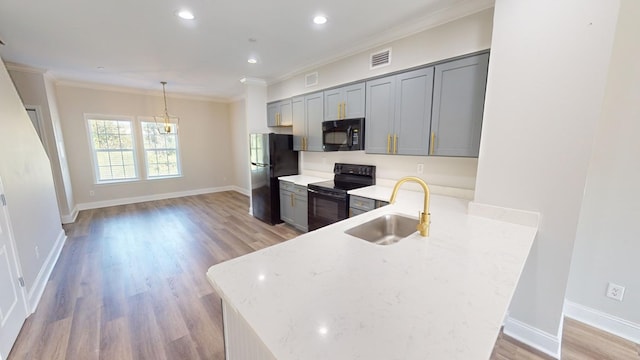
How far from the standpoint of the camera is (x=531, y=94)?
162cm

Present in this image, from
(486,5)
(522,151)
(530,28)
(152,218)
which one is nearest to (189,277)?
(152,218)

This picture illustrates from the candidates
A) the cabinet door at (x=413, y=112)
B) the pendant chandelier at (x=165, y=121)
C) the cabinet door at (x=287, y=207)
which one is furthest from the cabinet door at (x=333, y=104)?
the pendant chandelier at (x=165, y=121)

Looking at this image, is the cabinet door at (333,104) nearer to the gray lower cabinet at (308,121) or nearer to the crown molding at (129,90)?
the gray lower cabinet at (308,121)

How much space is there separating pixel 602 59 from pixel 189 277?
3859 millimetres

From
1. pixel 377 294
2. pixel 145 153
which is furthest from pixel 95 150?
pixel 377 294

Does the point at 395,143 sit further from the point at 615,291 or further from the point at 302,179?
the point at 615,291

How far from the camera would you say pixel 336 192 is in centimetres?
307

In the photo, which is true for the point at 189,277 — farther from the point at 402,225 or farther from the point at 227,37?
the point at 227,37

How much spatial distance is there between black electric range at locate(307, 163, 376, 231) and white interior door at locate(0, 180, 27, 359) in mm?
2842

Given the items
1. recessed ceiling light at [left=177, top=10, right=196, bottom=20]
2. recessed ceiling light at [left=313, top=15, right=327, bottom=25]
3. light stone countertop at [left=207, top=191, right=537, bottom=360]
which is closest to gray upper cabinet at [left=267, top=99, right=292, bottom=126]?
recessed ceiling light at [left=313, top=15, right=327, bottom=25]

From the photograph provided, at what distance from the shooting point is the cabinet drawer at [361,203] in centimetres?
267

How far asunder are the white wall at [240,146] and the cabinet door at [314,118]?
3.04 m

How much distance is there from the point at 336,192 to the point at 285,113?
209cm

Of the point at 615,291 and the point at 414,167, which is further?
the point at 414,167
